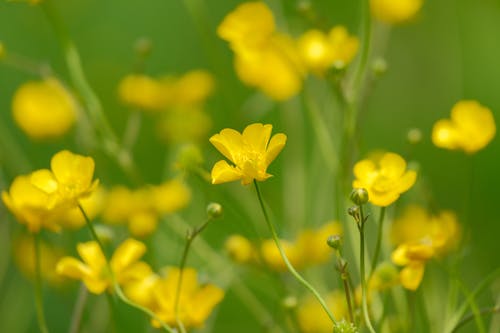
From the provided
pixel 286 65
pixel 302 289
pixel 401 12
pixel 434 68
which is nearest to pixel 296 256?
pixel 302 289

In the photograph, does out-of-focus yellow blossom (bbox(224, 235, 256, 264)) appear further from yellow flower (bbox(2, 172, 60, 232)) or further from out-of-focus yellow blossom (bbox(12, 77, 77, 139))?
out-of-focus yellow blossom (bbox(12, 77, 77, 139))

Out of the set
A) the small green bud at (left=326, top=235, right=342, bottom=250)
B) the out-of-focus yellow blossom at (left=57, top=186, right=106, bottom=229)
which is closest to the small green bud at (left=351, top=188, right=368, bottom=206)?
the small green bud at (left=326, top=235, right=342, bottom=250)

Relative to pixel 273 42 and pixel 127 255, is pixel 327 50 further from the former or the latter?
pixel 127 255

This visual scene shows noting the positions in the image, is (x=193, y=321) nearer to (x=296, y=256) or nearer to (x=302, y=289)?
(x=296, y=256)

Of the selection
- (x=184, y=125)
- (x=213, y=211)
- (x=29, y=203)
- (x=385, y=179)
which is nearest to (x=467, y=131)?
(x=385, y=179)

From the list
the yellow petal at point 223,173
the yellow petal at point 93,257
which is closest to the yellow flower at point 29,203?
the yellow petal at point 93,257

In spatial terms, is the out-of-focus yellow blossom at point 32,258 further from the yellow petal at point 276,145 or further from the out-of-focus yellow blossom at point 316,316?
the yellow petal at point 276,145
